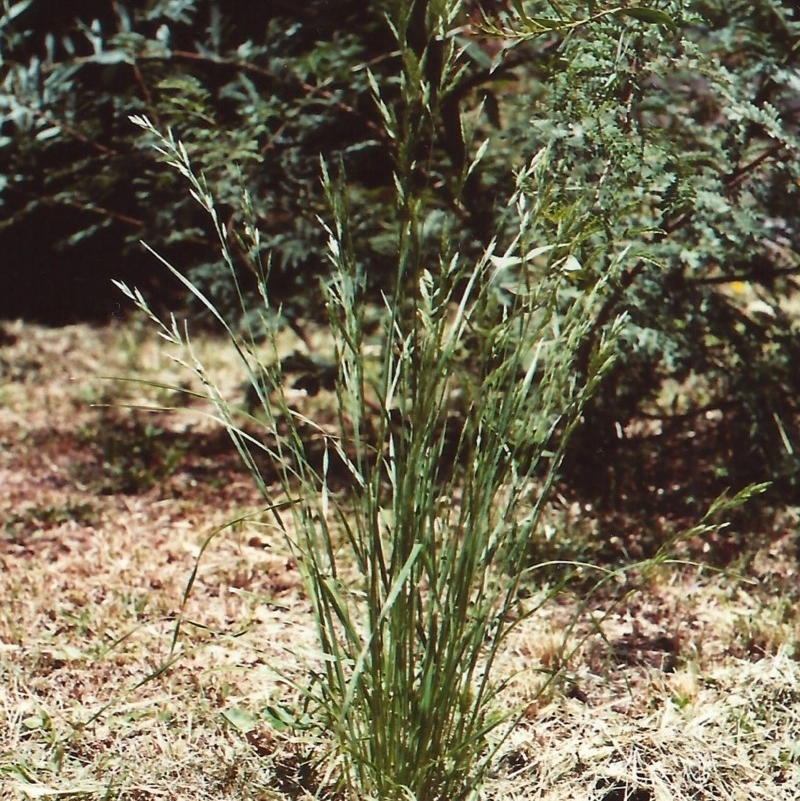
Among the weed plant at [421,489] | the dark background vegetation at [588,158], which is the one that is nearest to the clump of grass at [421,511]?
the weed plant at [421,489]

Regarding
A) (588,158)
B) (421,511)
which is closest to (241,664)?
(421,511)

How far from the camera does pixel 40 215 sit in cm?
481

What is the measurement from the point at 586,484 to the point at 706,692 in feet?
3.03

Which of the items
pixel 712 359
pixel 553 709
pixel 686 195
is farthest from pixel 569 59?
pixel 553 709

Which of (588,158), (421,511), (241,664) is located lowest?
(241,664)

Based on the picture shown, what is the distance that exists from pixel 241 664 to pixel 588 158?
4.28 feet

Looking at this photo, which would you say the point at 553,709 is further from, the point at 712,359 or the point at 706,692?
the point at 712,359

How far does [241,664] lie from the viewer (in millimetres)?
2135

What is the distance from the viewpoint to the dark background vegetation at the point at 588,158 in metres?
2.17

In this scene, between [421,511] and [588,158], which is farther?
[588,158]

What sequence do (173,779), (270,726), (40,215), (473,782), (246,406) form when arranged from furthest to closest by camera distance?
1. (40,215)
2. (246,406)
3. (270,726)
4. (173,779)
5. (473,782)

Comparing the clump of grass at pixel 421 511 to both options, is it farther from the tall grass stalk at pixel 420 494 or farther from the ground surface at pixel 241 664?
the ground surface at pixel 241 664

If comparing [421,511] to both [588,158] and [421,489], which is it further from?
[588,158]

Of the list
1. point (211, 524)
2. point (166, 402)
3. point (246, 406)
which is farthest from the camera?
point (166, 402)
